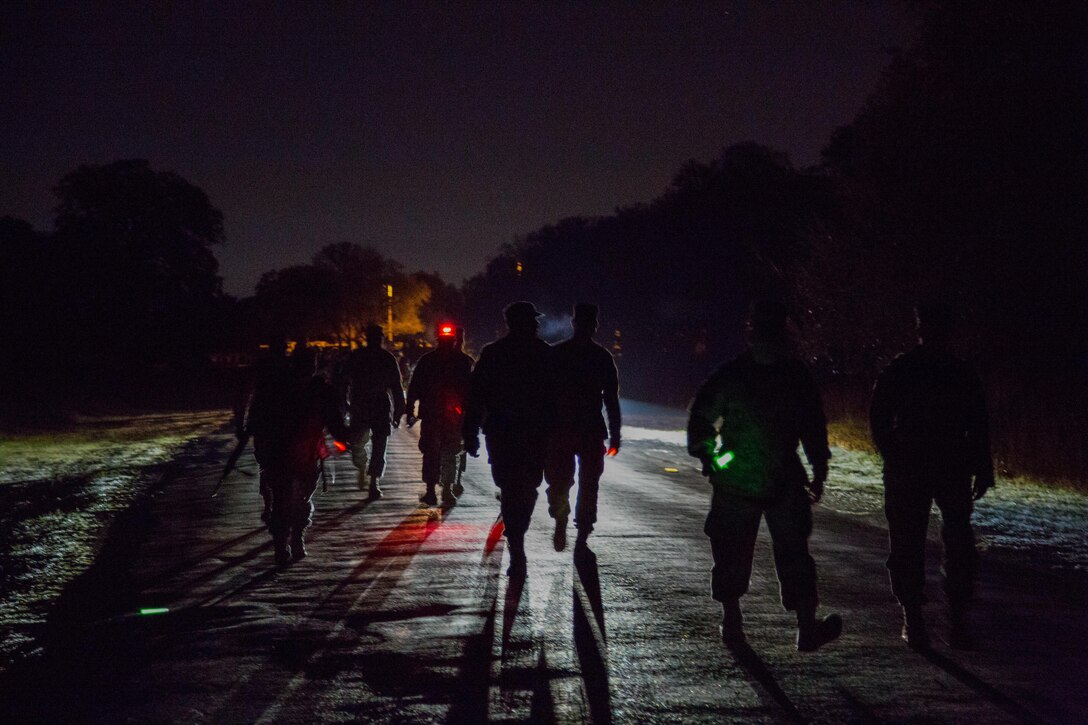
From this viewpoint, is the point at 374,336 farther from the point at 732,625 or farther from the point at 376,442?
the point at 732,625

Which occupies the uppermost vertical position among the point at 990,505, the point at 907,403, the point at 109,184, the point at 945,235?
the point at 109,184

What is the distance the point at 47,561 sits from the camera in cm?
893

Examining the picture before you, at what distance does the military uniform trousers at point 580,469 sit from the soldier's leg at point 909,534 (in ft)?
10.5

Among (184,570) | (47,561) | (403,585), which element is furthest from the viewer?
(47,561)

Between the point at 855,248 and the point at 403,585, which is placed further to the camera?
the point at 855,248

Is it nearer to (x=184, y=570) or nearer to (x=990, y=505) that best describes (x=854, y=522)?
(x=990, y=505)

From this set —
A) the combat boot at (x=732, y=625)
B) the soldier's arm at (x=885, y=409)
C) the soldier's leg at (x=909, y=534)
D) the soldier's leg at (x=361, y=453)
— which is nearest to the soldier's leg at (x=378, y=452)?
the soldier's leg at (x=361, y=453)

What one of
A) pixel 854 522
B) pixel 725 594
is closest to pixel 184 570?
pixel 725 594

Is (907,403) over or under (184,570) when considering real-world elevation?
over

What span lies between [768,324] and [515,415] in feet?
8.26

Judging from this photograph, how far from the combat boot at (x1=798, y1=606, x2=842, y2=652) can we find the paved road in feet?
0.34

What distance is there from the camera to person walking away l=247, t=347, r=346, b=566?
8.49m

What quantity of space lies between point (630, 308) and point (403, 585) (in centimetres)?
5634

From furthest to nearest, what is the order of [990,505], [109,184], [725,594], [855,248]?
[109,184] → [855,248] → [990,505] → [725,594]
